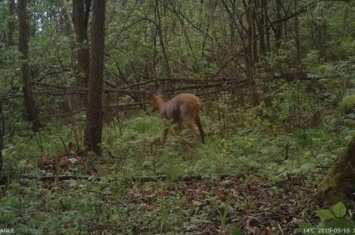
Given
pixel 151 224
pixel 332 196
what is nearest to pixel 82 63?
A: pixel 151 224

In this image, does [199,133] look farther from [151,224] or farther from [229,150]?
[151,224]

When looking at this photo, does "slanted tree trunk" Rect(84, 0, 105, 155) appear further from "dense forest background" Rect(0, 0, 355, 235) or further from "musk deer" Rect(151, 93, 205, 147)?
"musk deer" Rect(151, 93, 205, 147)

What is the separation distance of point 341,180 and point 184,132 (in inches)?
330

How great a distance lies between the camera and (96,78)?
10.4 metres

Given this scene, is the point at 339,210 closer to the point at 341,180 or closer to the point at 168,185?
the point at 341,180

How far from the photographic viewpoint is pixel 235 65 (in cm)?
1498

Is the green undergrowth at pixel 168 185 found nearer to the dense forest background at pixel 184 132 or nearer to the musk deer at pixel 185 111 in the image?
the dense forest background at pixel 184 132

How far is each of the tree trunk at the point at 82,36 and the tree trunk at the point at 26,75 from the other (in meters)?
1.43

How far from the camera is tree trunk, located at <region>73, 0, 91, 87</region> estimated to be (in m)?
16.0

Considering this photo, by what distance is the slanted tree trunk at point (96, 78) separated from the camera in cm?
1032

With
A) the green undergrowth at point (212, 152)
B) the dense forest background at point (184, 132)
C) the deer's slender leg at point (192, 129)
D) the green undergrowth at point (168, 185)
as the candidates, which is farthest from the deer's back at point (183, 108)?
the green undergrowth at point (168, 185)

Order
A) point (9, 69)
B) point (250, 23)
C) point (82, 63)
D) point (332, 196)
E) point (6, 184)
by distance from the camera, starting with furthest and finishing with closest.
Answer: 1. point (82, 63)
2. point (250, 23)
3. point (9, 69)
4. point (6, 184)
5. point (332, 196)

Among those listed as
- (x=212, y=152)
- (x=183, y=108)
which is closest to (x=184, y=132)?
(x=183, y=108)

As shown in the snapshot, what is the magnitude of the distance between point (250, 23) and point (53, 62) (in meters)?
7.09
